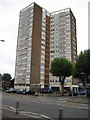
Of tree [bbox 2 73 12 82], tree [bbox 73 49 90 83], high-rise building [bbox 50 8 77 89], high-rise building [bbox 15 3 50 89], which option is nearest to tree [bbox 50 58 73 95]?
tree [bbox 73 49 90 83]

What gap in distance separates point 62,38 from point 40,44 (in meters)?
12.8

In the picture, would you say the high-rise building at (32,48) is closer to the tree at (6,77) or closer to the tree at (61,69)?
the tree at (6,77)

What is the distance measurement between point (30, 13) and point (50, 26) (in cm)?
1488

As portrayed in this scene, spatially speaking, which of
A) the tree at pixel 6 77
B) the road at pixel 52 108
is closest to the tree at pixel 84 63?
the road at pixel 52 108

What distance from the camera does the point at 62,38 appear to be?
95750mm

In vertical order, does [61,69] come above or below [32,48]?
below

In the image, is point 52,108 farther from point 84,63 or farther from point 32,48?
point 32,48

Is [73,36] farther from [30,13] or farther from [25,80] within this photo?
[25,80]

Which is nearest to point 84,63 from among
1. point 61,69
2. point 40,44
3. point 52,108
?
point 61,69

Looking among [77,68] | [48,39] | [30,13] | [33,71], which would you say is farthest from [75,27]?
[77,68]

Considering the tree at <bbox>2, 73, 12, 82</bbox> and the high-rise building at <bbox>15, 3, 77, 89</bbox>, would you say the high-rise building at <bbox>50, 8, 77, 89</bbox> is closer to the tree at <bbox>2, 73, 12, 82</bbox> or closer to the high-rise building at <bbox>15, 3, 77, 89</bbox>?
the high-rise building at <bbox>15, 3, 77, 89</bbox>

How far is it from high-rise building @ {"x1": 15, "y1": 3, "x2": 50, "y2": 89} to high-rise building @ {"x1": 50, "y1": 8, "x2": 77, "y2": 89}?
11.3ft

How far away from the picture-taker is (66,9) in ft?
333

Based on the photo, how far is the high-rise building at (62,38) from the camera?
91.4m
